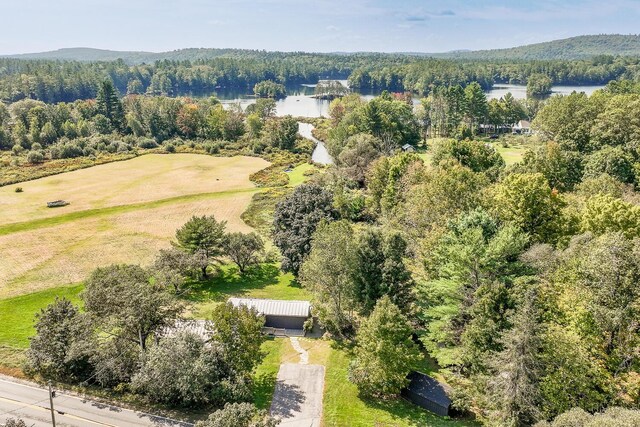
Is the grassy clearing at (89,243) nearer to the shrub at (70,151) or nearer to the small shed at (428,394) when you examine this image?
the small shed at (428,394)

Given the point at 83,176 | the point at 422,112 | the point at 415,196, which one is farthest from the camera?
the point at 422,112

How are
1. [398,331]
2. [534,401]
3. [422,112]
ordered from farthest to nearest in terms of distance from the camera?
[422,112] → [398,331] → [534,401]

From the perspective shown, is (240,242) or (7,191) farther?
(7,191)

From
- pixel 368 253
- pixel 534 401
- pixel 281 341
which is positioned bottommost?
pixel 281 341

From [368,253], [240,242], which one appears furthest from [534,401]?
[240,242]

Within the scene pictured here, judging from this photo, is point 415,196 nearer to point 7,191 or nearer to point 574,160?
point 574,160

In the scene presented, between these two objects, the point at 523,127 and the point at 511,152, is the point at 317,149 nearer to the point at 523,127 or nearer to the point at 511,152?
the point at 511,152

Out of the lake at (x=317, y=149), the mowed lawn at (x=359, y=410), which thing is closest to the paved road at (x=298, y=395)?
the mowed lawn at (x=359, y=410)

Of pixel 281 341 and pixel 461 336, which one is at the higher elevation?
pixel 461 336
